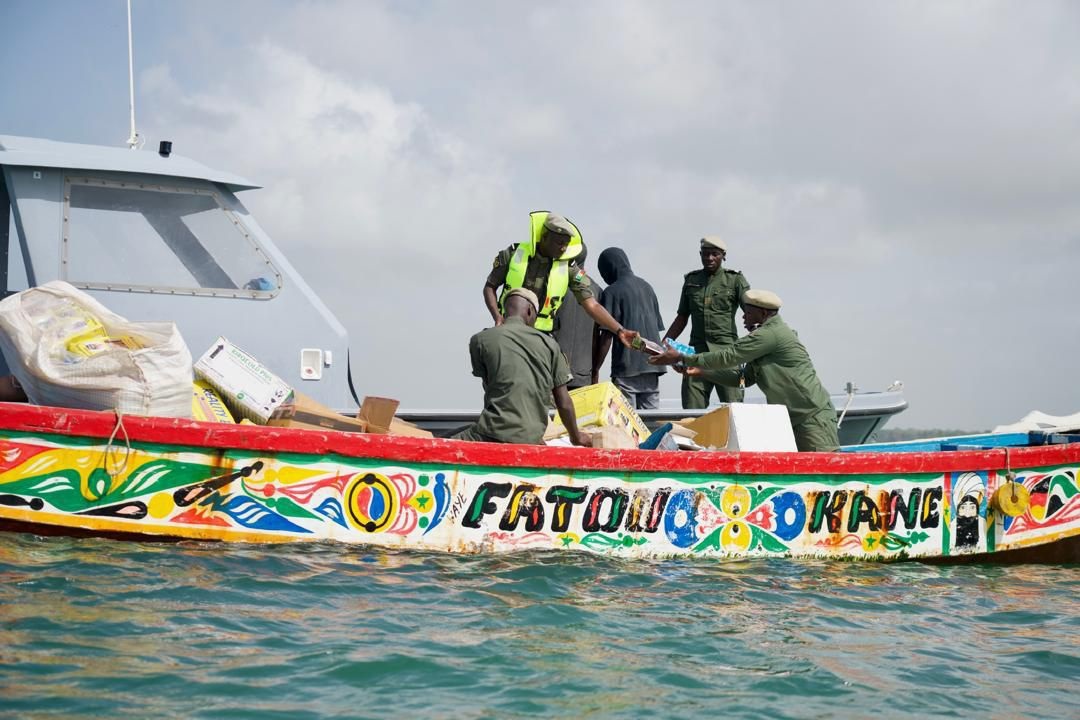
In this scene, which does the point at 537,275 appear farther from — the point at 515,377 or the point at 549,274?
the point at 515,377

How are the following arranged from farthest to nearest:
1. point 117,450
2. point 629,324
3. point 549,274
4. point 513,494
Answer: point 629,324 → point 549,274 → point 513,494 → point 117,450

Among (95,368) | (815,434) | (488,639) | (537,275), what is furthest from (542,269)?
(488,639)

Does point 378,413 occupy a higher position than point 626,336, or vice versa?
point 626,336

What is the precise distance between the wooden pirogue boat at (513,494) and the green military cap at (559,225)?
6.84 ft

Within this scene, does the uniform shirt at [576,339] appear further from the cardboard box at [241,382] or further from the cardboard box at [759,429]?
the cardboard box at [241,382]

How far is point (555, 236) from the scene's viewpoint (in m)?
7.45

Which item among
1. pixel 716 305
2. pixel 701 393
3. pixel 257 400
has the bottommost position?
pixel 257 400

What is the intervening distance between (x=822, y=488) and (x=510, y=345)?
195 cm

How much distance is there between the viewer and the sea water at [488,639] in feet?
11.9

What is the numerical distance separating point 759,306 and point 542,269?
149 centimetres

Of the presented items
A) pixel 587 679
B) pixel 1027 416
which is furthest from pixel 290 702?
pixel 1027 416

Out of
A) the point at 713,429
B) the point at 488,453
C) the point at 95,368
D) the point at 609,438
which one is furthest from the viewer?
the point at 713,429

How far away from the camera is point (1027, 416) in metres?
10.2

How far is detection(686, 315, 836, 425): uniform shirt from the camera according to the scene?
723 cm
